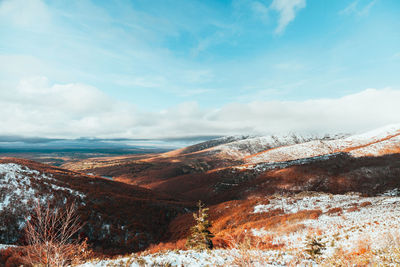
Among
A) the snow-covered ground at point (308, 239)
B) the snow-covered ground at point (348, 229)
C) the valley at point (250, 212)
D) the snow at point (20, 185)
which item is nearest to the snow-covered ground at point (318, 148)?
the valley at point (250, 212)

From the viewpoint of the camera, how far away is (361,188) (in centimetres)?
3603

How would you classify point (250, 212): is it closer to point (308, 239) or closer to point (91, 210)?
point (308, 239)

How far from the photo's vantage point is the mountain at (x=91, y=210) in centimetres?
1858

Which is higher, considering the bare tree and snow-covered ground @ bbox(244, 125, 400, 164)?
the bare tree

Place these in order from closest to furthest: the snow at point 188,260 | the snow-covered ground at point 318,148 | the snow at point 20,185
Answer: the snow at point 188,260 < the snow at point 20,185 < the snow-covered ground at point 318,148

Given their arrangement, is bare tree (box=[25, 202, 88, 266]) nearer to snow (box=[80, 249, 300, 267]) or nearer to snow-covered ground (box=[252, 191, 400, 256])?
snow (box=[80, 249, 300, 267])

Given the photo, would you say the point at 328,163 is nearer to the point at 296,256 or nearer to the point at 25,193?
the point at 296,256

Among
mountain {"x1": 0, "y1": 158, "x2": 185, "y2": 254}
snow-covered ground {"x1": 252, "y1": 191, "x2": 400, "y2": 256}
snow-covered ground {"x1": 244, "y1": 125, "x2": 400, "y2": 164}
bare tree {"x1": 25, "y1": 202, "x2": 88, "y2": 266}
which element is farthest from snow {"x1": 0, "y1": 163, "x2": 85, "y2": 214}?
snow-covered ground {"x1": 244, "y1": 125, "x2": 400, "y2": 164}

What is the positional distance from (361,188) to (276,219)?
29.5 meters

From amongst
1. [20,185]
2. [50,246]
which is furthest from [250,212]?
[20,185]

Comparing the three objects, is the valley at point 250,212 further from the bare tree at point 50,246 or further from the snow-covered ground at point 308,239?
the bare tree at point 50,246

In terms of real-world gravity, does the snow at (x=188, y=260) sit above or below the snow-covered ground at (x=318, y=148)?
above

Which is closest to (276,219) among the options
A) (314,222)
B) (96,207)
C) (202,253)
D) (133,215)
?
(314,222)

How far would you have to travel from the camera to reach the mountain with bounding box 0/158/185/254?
18578mm
